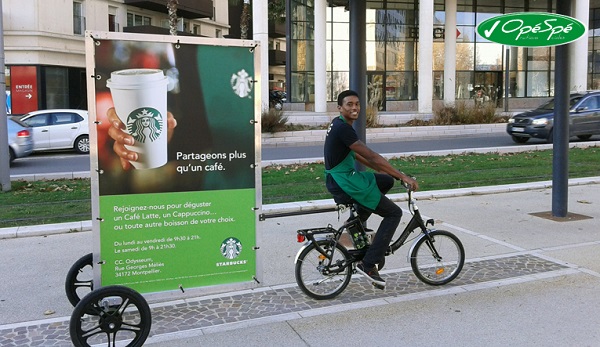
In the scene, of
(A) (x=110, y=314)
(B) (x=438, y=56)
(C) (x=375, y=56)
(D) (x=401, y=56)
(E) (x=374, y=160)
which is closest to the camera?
(A) (x=110, y=314)

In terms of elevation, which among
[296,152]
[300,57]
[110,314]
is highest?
[300,57]

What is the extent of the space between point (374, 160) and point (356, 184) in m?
0.26

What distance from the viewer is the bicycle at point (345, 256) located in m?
5.32

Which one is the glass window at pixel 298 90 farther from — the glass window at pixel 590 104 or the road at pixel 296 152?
the glass window at pixel 590 104

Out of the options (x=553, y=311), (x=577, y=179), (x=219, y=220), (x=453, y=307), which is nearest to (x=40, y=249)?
(x=219, y=220)

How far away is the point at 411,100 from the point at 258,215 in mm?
32926

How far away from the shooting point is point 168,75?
4648mm

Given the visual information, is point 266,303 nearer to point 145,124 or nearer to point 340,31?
point 145,124

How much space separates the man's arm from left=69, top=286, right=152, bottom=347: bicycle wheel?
2174mm

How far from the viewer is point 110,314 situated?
4328 millimetres

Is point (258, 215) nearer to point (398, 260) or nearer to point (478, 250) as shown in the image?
point (398, 260)

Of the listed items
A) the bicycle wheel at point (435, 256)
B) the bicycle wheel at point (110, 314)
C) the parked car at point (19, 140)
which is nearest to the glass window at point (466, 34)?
the parked car at point (19, 140)

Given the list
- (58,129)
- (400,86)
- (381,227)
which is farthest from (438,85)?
(381,227)

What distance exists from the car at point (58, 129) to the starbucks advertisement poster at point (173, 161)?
51.7ft
